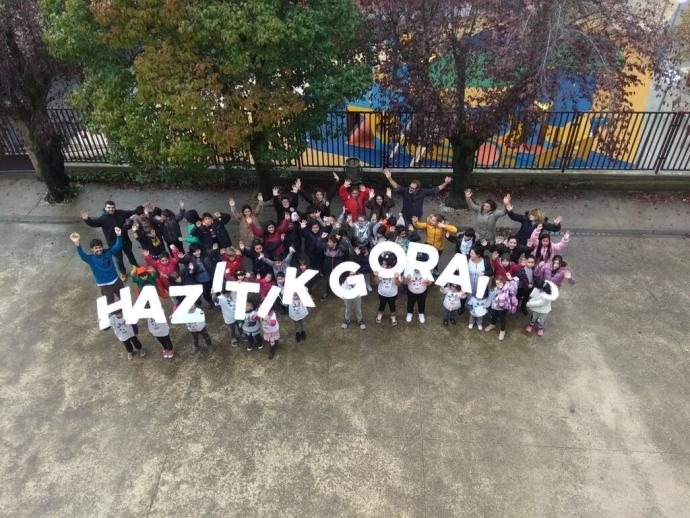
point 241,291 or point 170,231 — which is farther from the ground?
point 241,291

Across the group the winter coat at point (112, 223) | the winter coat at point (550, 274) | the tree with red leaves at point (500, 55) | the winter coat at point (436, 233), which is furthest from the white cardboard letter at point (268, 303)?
the tree with red leaves at point (500, 55)

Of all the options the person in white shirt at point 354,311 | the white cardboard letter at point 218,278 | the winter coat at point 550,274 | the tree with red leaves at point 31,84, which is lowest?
the person in white shirt at point 354,311

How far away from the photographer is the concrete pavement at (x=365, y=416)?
5.64 metres

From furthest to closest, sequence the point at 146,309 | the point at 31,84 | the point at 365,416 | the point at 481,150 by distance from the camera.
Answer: the point at 481,150 < the point at 31,84 < the point at 146,309 < the point at 365,416

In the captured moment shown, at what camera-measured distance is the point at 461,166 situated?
33.2 feet

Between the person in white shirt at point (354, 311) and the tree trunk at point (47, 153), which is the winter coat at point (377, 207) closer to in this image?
the person in white shirt at point (354, 311)

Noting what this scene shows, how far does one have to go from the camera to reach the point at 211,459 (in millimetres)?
6031

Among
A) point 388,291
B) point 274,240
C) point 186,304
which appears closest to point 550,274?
point 388,291

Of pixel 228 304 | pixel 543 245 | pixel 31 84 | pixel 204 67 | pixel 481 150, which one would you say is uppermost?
pixel 204 67

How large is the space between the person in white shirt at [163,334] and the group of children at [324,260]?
14 mm

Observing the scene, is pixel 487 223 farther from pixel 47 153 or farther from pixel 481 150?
pixel 47 153

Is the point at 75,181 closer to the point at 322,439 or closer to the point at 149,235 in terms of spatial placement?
the point at 149,235

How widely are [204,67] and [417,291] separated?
4458 mm

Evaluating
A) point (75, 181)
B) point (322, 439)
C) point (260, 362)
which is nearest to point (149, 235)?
point (260, 362)
